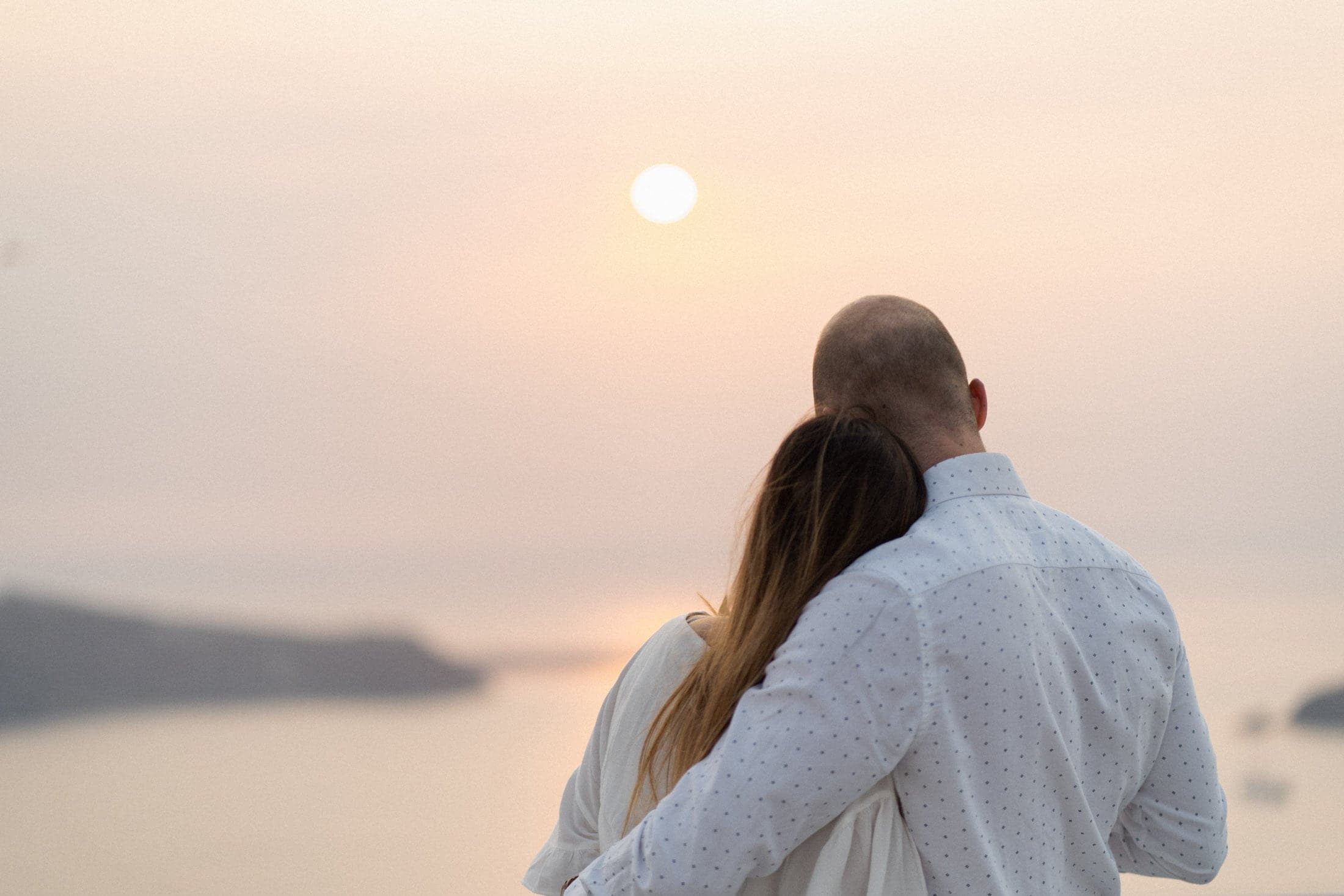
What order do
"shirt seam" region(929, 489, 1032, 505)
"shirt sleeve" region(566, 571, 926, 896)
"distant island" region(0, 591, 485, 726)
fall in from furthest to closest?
"distant island" region(0, 591, 485, 726)
"shirt seam" region(929, 489, 1032, 505)
"shirt sleeve" region(566, 571, 926, 896)

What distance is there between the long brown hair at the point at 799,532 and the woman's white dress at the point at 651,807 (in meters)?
0.07

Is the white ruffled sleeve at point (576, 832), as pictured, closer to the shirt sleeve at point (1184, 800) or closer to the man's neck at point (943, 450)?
the man's neck at point (943, 450)

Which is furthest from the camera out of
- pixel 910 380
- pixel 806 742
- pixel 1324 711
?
pixel 1324 711

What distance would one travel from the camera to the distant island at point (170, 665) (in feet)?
8.01

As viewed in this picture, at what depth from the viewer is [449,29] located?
2.55 meters

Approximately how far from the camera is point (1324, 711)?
2.83 metres

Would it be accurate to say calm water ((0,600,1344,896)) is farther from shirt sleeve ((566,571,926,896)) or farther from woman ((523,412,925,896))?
shirt sleeve ((566,571,926,896))

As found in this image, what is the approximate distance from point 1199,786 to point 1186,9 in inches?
87.3

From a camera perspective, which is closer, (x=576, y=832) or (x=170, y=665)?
(x=576, y=832)

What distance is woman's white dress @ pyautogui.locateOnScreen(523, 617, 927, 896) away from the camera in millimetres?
947

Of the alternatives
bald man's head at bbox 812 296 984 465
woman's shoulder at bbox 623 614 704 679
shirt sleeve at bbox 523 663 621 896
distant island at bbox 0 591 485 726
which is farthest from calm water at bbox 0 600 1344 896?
bald man's head at bbox 812 296 984 465

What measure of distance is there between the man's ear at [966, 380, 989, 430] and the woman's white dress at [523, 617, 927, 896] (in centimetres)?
37

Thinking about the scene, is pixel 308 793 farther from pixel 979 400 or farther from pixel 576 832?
pixel 979 400

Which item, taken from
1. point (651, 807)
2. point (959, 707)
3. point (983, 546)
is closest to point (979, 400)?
point (983, 546)
